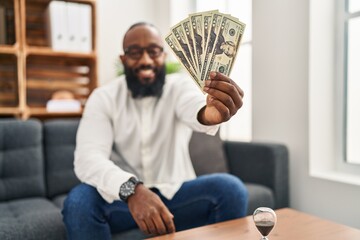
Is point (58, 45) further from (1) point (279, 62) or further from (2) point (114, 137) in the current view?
(1) point (279, 62)

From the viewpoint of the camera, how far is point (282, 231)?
99 cm

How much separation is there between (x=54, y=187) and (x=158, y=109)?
0.82 m

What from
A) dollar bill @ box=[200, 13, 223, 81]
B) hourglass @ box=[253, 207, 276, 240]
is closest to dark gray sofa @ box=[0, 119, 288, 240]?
hourglass @ box=[253, 207, 276, 240]

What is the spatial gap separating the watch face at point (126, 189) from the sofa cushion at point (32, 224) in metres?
0.46

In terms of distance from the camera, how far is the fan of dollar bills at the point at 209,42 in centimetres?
97

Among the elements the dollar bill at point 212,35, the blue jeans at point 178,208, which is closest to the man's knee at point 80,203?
the blue jeans at point 178,208

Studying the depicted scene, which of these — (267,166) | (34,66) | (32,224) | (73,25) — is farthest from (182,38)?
(34,66)

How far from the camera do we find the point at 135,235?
56.1 inches

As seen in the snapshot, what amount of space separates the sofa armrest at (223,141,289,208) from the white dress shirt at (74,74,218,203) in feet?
1.58

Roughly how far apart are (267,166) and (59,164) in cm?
114

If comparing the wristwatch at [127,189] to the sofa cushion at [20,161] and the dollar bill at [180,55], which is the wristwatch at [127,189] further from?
the sofa cushion at [20,161]

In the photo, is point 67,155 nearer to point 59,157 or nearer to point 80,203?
point 59,157

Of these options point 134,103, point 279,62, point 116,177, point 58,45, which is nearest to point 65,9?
point 58,45

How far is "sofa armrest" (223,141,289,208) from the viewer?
73.9 inches
